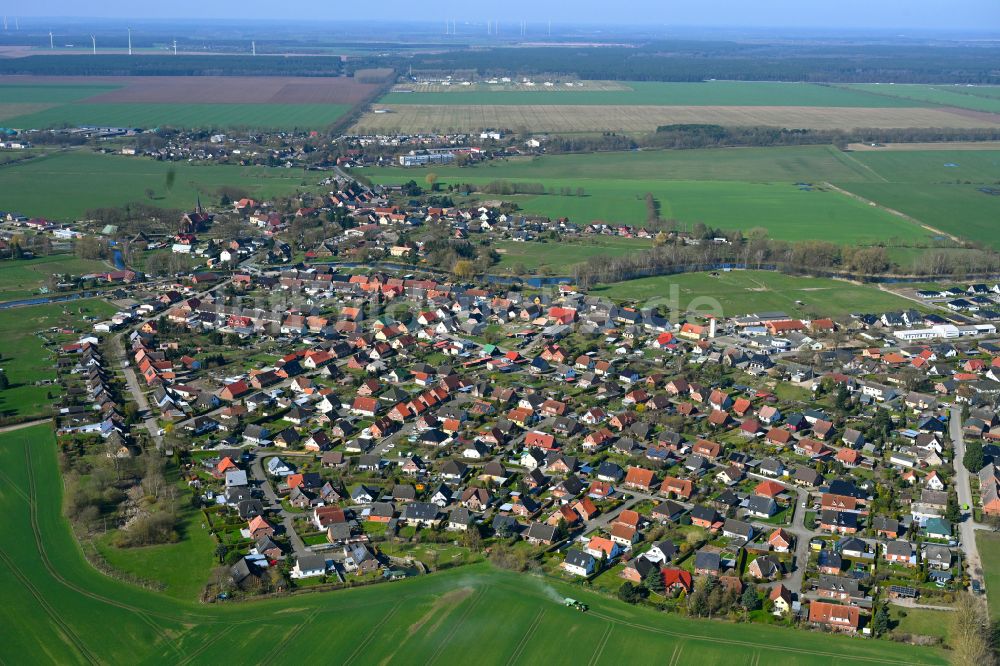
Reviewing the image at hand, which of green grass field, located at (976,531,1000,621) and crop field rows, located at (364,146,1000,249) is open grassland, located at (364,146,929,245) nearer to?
crop field rows, located at (364,146,1000,249)

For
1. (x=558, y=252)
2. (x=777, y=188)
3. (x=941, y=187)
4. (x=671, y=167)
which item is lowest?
(x=558, y=252)

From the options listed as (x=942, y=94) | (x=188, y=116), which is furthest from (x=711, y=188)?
(x=942, y=94)

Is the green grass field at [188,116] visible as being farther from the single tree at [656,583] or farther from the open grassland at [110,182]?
the single tree at [656,583]

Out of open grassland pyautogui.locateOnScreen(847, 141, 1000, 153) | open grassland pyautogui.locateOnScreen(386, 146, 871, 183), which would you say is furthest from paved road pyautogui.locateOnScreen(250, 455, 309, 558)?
open grassland pyautogui.locateOnScreen(847, 141, 1000, 153)

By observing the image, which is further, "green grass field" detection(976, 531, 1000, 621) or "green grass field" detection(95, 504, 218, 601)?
"green grass field" detection(95, 504, 218, 601)

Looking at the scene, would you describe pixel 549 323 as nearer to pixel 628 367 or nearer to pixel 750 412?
pixel 628 367

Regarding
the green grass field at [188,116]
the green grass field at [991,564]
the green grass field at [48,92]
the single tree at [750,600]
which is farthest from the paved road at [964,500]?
the green grass field at [48,92]

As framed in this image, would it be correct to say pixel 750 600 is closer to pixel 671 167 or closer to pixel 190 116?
pixel 671 167
